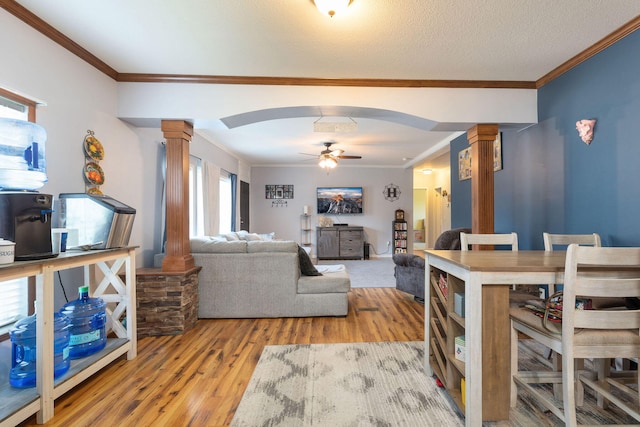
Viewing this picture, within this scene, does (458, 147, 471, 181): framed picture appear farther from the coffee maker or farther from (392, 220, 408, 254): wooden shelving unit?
the coffee maker

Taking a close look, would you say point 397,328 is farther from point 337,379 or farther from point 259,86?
point 259,86

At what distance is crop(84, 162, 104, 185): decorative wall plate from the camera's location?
2.48m

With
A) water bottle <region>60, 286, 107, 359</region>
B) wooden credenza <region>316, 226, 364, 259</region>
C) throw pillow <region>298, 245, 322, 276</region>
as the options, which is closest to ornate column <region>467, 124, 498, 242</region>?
throw pillow <region>298, 245, 322, 276</region>

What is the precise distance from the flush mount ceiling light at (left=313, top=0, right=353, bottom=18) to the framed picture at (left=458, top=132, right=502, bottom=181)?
2989 mm

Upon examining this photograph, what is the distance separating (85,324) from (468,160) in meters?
4.91

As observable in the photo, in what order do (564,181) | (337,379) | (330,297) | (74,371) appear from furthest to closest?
(330,297) < (564,181) < (337,379) < (74,371)

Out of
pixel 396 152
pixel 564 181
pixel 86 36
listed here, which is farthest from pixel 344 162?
pixel 86 36

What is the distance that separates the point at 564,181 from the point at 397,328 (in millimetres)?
2132

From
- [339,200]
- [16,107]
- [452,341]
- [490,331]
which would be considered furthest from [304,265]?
[339,200]

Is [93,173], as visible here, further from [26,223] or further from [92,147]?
[26,223]

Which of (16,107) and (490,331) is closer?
(490,331)

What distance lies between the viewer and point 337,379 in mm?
2039

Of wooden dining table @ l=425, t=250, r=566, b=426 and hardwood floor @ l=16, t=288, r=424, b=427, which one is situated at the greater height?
wooden dining table @ l=425, t=250, r=566, b=426

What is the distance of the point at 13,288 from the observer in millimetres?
1979
